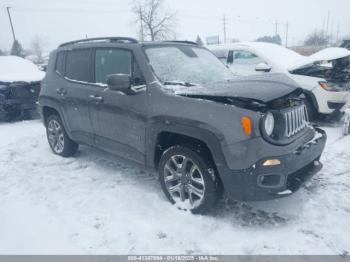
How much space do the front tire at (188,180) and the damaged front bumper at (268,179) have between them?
239 mm

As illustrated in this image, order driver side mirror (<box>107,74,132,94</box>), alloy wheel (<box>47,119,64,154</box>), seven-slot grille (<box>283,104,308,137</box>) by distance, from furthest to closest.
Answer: alloy wheel (<box>47,119,64,154</box>)
driver side mirror (<box>107,74,132,94</box>)
seven-slot grille (<box>283,104,308,137</box>)

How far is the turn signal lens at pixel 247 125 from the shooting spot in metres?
3.01

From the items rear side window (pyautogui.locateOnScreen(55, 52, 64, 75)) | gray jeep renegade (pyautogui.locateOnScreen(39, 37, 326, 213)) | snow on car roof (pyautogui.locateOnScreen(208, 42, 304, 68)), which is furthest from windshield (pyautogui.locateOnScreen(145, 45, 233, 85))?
snow on car roof (pyautogui.locateOnScreen(208, 42, 304, 68))

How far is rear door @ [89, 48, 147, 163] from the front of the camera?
3910 millimetres

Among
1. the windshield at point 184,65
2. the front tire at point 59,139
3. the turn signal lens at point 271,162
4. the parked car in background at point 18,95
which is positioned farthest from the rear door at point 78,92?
the parked car in background at point 18,95

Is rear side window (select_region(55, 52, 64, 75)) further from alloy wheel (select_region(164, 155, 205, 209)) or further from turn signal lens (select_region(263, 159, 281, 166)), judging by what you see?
turn signal lens (select_region(263, 159, 281, 166))

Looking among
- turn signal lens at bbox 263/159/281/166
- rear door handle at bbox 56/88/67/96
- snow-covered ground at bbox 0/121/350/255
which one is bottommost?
snow-covered ground at bbox 0/121/350/255

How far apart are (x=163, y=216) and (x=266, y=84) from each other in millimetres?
1844

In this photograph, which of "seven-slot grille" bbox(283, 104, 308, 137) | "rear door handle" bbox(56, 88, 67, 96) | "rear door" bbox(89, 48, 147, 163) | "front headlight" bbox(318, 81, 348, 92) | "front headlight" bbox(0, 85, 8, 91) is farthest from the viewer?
"front headlight" bbox(0, 85, 8, 91)

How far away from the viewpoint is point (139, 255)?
9.93ft

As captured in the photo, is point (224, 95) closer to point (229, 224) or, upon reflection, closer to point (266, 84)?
point (266, 84)

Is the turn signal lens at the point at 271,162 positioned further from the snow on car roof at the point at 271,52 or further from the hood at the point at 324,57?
the snow on car roof at the point at 271,52

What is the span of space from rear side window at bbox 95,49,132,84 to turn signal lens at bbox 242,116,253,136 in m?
1.68

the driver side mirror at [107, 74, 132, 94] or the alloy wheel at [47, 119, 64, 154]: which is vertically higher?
the driver side mirror at [107, 74, 132, 94]
